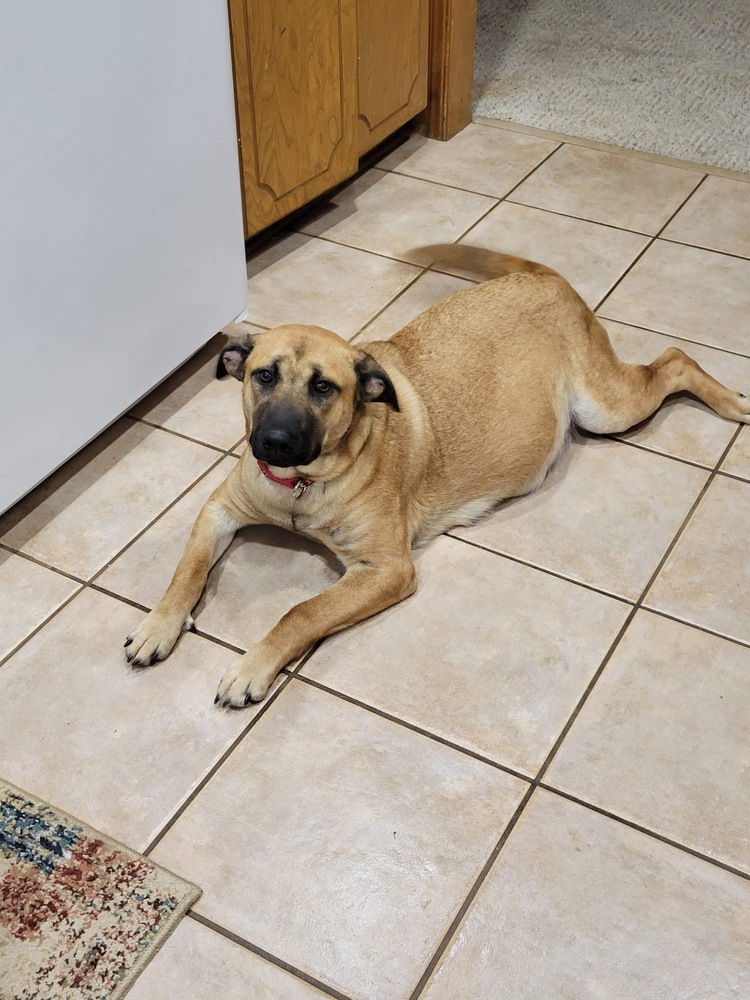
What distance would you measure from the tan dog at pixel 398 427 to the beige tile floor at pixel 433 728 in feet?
0.27

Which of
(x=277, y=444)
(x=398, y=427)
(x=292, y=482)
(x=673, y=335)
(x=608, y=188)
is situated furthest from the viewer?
(x=608, y=188)

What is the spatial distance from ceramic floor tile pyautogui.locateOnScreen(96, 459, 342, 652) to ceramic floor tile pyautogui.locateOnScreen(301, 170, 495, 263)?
4.53 ft

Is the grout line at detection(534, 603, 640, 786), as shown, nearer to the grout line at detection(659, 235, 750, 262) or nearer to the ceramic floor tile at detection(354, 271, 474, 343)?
the ceramic floor tile at detection(354, 271, 474, 343)

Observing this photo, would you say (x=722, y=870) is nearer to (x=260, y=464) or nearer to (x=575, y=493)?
(x=575, y=493)

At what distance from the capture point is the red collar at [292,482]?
2166 millimetres

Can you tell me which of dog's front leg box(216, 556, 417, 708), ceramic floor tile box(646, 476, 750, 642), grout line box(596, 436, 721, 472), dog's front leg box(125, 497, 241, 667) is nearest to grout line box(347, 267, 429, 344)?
grout line box(596, 436, 721, 472)

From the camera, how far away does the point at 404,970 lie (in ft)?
5.44

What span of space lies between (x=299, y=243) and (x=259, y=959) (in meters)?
2.49

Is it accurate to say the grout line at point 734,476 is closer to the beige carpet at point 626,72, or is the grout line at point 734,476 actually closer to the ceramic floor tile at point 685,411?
the ceramic floor tile at point 685,411

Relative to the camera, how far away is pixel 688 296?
3.26m

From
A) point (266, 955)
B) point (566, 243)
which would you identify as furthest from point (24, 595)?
point (566, 243)

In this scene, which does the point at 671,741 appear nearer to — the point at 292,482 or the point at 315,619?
the point at 315,619

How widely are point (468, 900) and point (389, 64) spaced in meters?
2.99

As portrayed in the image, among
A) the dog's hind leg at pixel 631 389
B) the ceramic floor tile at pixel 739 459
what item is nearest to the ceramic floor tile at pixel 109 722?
the dog's hind leg at pixel 631 389
